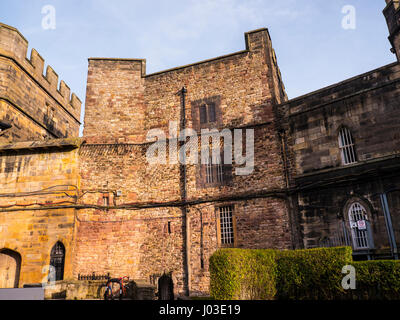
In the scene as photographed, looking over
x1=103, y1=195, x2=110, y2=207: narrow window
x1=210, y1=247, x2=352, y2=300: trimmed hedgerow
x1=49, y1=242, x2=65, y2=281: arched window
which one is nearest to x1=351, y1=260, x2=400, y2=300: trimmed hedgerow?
x1=210, y1=247, x2=352, y2=300: trimmed hedgerow

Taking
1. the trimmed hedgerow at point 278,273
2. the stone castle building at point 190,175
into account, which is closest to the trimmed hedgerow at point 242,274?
the trimmed hedgerow at point 278,273

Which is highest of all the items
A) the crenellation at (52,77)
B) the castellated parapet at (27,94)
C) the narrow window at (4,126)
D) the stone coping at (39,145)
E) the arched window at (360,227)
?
the crenellation at (52,77)

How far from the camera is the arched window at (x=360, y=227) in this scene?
487 inches

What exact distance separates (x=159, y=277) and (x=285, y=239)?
6256mm

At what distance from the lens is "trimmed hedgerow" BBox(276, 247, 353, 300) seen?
409 inches

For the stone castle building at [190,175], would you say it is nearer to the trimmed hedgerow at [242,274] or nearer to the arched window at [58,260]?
the arched window at [58,260]

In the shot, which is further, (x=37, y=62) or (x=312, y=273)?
(x=37, y=62)

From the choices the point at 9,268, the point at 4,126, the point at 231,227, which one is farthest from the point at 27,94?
the point at 231,227

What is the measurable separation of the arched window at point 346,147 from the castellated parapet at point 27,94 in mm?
16953

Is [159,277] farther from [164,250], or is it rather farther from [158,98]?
[158,98]

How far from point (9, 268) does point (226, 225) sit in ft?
34.7

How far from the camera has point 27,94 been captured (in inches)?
794

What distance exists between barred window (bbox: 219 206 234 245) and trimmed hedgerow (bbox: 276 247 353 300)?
392cm

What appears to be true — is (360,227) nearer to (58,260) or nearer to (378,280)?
(378,280)
